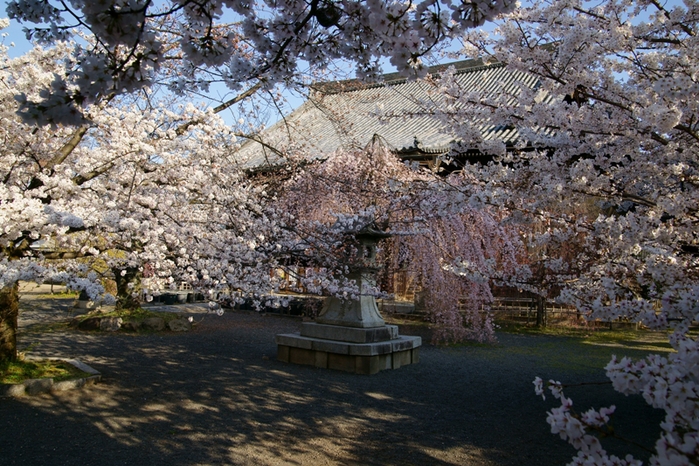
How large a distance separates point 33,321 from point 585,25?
12402mm

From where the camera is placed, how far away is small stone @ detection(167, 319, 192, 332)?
11.0 metres

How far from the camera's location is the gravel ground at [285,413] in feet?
13.3

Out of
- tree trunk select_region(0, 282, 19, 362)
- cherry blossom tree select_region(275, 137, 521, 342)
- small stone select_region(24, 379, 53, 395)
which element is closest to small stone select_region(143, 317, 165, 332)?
cherry blossom tree select_region(275, 137, 521, 342)

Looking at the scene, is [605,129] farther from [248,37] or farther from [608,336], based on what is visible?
[608,336]

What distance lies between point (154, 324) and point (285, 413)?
6.79 metres

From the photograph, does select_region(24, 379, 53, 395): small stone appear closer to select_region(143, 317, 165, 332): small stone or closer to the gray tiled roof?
select_region(143, 317, 165, 332): small stone

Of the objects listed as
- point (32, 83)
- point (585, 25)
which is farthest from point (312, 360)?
point (585, 25)

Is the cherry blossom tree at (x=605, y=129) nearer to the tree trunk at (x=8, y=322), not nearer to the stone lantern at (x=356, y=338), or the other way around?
the stone lantern at (x=356, y=338)

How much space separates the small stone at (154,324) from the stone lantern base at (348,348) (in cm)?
423

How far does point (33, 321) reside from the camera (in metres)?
11.3

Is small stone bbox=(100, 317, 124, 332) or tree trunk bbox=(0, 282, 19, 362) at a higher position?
tree trunk bbox=(0, 282, 19, 362)

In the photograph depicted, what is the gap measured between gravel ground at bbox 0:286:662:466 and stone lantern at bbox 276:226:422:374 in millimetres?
269

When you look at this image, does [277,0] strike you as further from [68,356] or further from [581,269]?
[68,356]

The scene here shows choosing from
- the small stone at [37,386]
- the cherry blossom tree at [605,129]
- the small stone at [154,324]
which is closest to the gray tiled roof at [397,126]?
the small stone at [154,324]
